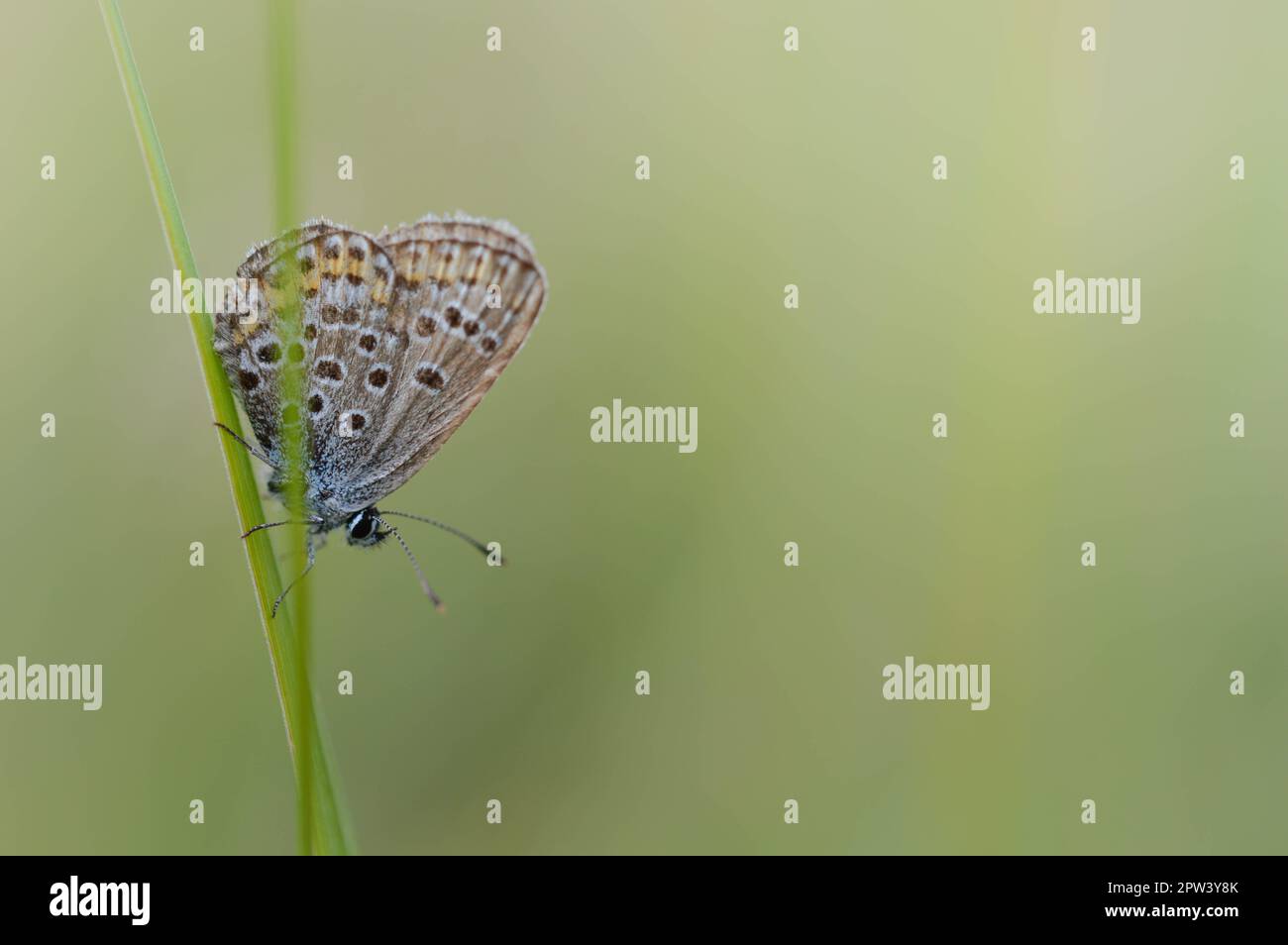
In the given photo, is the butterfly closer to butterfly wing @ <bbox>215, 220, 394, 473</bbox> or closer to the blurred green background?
butterfly wing @ <bbox>215, 220, 394, 473</bbox>

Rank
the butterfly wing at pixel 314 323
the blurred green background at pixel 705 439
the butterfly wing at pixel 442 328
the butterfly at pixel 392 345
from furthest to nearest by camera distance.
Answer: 1. the blurred green background at pixel 705 439
2. the butterfly wing at pixel 442 328
3. the butterfly at pixel 392 345
4. the butterfly wing at pixel 314 323

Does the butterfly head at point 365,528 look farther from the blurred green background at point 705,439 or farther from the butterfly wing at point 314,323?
the blurred green background at point 705,439

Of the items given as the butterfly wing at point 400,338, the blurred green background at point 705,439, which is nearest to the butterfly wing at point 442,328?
the butterfly wing at point 400,338

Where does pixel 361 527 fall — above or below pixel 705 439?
below

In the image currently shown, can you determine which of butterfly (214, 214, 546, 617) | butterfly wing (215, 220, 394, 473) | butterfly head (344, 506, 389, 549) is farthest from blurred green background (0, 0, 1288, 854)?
butterfly wing (215, 220, 394, 473)

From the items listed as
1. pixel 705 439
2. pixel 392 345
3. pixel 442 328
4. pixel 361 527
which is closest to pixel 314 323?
pixel 392 345

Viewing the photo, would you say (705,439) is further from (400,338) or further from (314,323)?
(314,323)

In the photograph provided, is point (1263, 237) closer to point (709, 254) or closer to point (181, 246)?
point (709, 254)
